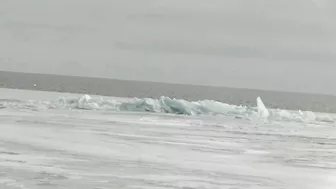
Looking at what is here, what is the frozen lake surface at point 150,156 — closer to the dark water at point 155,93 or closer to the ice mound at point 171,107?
the ice mound at point 171,107

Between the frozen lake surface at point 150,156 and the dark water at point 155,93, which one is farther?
the dark water at point 155,93

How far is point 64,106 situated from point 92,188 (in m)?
11.8

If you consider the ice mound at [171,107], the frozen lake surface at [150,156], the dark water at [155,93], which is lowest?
the frozen lake surface at [150,156]

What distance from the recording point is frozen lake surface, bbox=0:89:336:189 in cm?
609

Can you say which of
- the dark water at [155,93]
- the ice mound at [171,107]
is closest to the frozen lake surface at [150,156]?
the ice mound at [171,107]

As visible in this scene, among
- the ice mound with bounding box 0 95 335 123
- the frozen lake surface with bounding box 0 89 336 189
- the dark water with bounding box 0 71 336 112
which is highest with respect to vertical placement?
the dark water with bounding box 0 71 336 112

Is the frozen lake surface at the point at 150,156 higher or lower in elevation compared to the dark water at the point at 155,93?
lower

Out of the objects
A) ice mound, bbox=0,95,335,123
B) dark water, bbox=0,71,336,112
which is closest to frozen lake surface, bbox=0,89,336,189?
ice mound, bbox=0,95,335,123

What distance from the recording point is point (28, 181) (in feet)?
18.5

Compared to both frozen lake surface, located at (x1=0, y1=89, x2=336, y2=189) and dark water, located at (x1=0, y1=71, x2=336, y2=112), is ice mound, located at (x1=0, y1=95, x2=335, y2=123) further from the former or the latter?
dark water, located at (x1=0, y1=71, x2=336, y2=112)

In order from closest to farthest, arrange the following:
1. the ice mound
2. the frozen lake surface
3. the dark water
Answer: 1. the frozen lake surface
2. the ice mound
3. the dark water

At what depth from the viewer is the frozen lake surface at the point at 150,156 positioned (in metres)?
6.09

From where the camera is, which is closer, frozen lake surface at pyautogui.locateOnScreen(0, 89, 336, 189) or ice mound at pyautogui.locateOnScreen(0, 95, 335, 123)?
frozen lake surface at pyautogui.locateOnScreen(0, 89, 336, 189)

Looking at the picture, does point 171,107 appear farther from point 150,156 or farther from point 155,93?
point 155,93
